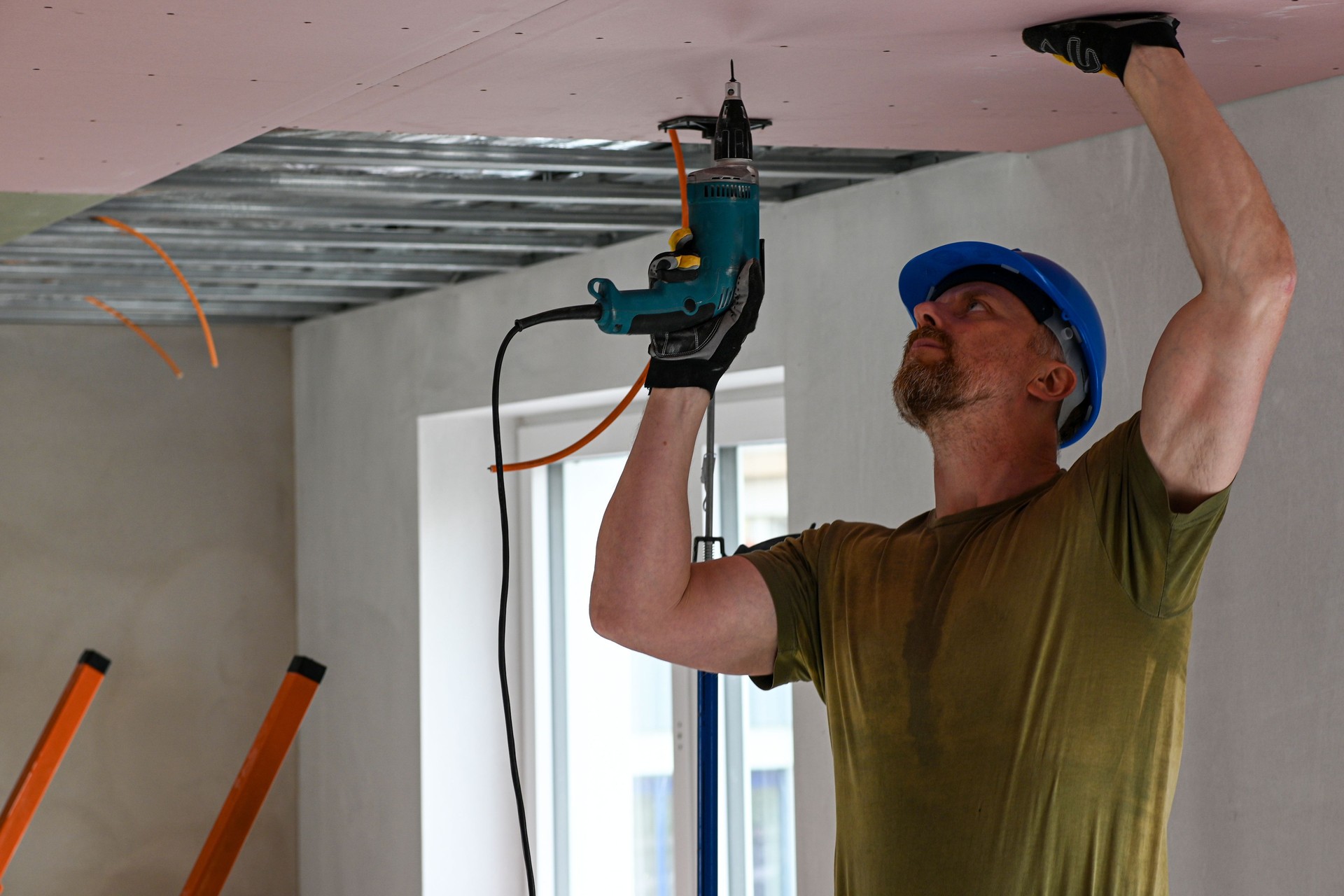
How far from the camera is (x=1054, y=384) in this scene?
1712mm

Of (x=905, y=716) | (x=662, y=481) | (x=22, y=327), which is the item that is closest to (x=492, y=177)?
(x=662, y=481)

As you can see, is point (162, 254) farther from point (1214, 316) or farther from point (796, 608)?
point (1214, 316)

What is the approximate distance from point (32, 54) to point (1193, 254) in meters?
1.31

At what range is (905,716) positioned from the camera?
159 centimetres

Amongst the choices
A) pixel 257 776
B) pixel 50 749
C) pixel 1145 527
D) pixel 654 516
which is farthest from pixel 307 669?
pixel 1145 527

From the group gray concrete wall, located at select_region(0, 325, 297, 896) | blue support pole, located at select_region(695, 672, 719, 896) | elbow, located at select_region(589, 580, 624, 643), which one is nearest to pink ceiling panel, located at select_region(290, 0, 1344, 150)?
elbow, located at select_region(589, 580, 624, 643)

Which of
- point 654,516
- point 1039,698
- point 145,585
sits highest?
point 145,585

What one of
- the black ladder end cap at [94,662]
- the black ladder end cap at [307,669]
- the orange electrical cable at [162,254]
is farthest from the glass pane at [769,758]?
the black ladder end cap at [94,662]

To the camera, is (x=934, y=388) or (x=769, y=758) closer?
(x=934, y=388)

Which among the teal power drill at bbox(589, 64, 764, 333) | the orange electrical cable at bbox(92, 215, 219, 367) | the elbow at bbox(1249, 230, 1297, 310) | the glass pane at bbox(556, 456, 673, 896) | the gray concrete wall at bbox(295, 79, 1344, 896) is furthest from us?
the glass pane at bbox(556, 456, 673, 896)

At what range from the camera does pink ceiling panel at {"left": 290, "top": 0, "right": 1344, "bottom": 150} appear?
1.55 metres

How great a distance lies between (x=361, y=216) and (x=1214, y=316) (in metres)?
2.28

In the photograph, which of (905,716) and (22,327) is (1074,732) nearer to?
(905,716)

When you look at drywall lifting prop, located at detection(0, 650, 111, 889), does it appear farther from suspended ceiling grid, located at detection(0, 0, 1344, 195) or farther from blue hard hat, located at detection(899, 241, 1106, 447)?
blue hard hat, located at detection(899, 241, 1106, 447)
